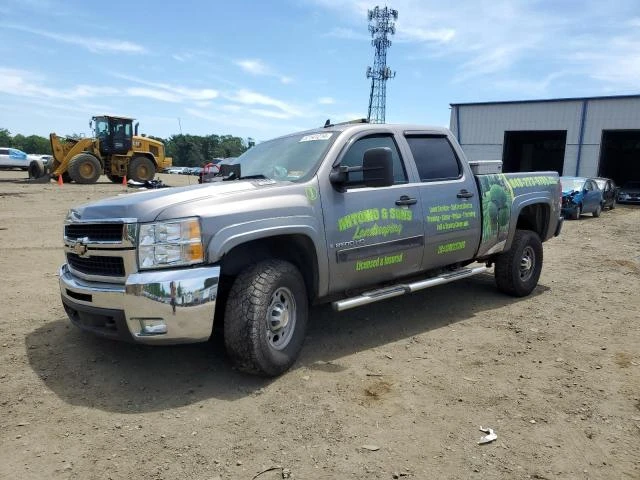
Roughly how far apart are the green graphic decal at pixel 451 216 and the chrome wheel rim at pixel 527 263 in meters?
1.41

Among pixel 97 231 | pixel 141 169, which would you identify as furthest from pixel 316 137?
pixel 141 169

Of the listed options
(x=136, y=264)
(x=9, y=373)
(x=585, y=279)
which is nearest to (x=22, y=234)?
(x=9, y=373)

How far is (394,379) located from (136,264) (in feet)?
6.98

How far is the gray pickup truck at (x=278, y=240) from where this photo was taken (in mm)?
3479

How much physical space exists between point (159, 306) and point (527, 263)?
16.0 feet

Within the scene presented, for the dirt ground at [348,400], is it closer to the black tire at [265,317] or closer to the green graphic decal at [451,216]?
the black tire at [265,317]

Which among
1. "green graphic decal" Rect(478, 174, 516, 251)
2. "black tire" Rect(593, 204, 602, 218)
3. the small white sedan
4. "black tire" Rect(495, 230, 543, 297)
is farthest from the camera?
the small white sedan

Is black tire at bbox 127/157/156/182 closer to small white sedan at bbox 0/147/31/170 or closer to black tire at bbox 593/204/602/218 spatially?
black tire at bbox 593/204/602/218

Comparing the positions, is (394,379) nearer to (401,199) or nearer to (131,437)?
(401,199)

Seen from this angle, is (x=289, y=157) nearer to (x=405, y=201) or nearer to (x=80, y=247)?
(x=405, y=201)

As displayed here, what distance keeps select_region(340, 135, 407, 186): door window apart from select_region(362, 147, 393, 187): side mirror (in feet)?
0.67

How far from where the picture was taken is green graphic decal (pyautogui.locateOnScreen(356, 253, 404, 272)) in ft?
14.6

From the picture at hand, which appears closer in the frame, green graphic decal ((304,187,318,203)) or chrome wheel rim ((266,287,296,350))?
chrome wheel rim ((266,287,296,350))

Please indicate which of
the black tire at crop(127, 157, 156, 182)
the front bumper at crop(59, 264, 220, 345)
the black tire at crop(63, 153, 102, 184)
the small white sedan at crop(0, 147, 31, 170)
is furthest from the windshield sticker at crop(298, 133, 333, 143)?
the small white sedan at crop(0, 147, 31, 170)
